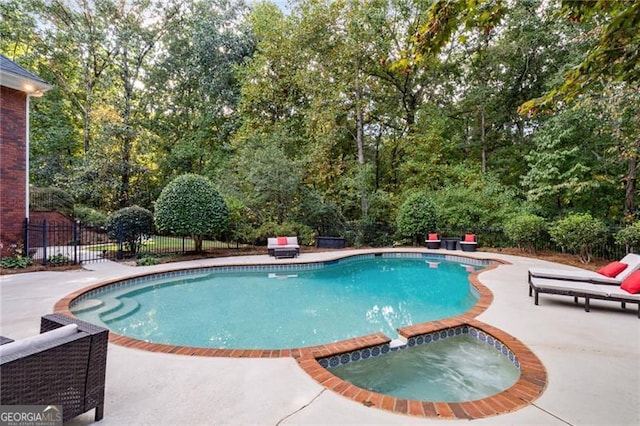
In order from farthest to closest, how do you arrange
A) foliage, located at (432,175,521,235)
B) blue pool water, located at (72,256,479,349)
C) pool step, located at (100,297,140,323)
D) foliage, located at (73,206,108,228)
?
foliage, located at (73,206,108,228)
foliage, located at (432,175,521,235)
pool step, located at (100,297,140,323)
blue pool water, located at (72,256,479,349)

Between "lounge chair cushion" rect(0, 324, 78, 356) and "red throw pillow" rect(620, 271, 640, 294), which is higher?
"lounge chair cushion" rect(0, 324, 78, 356)

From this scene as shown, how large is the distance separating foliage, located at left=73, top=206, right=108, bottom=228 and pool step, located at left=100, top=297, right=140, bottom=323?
9.68m

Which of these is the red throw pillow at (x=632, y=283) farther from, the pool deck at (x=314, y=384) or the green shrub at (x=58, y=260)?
the green shrub at (x=58, y=260)

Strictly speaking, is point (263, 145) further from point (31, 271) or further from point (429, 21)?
point (429, 21)

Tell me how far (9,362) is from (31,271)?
8.45 metres

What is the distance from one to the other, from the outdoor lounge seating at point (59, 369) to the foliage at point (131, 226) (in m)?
9.18

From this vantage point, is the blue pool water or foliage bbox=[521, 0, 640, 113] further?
the blue pool water

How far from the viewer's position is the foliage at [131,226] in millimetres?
10445

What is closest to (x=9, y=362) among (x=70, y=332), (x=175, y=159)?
(x=70, y=332)

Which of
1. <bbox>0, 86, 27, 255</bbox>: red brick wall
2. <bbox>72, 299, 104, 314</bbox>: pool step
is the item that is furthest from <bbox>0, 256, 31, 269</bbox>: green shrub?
<bbox>72, 299, 104, 314</bbox>: pool step

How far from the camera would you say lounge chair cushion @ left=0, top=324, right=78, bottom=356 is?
1946 millimetres

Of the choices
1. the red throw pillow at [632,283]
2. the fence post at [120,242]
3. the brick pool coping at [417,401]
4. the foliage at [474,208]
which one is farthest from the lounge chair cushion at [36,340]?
the foliage at [474,208]

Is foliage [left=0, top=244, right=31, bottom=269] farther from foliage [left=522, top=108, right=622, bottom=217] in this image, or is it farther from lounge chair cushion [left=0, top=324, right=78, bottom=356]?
foliage [left=522, top=108, right=622, bottom=217]

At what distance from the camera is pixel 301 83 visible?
654 inches
